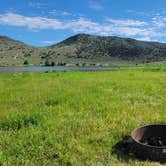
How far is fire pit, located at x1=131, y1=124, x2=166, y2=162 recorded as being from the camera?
21.7ft

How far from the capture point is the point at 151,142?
24.7 ft

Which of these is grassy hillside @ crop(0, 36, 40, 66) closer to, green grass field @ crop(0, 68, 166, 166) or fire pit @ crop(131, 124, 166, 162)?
green grass field @ crop(0, 68, 166, 166)

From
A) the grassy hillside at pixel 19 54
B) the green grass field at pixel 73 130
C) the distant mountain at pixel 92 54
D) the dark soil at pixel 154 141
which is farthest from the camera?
the distant mountain at pixel 92 54

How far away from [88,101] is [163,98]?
3832 mm

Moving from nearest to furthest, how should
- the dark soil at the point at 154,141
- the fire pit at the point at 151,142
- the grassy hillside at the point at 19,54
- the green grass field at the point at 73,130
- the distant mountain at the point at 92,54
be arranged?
the fire pit at the point at 151,142, the green grass field at the point at 73,130, the dark soil at the point at 154,141, the grassy hillside at the point at 19,54, the distant mountain at the point at 92,54

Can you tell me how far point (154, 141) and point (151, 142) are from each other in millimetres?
79

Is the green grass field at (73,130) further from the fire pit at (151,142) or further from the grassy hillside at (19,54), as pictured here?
the grassy hillside at (19,54)

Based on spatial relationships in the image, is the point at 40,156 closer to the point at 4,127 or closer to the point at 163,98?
the point at 4,127

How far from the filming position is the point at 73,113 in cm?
1110

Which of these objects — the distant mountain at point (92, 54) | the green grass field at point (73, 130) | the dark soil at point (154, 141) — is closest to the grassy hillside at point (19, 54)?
the distant mountain at point (92, 54)

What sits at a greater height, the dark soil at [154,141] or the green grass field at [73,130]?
the dark soil at [154,141]

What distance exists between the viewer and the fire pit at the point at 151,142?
260 inches

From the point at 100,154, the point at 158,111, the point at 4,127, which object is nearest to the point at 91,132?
the point at 100,154

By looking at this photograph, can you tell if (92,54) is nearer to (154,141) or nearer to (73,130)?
(73,130)
